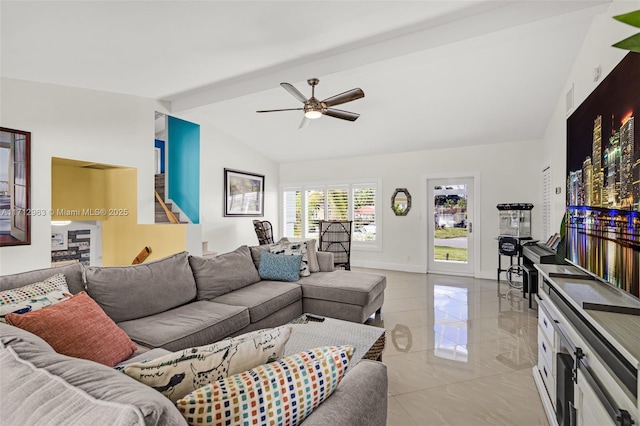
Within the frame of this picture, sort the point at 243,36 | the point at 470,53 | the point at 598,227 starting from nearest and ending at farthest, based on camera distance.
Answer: the point at 598,227
the point at 243,36
the point at 470,53

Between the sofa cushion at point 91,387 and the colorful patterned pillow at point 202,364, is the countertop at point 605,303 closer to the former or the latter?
the colorful patterned pillow at point 202,364

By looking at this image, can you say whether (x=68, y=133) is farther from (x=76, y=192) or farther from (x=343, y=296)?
(x=343, y=296)

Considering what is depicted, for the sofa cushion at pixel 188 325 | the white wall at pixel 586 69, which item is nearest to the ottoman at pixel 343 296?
the sofa cushion at pixel 188 325

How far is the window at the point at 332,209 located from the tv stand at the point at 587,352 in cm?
480

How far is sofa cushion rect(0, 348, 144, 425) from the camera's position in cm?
54

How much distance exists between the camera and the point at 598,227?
180cm

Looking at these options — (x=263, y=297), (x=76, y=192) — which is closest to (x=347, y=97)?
(x=263, y=297)

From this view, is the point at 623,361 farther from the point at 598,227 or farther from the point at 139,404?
the point at 139,404

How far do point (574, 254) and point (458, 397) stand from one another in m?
1.31

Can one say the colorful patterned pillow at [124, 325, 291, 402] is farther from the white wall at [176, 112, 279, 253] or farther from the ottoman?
the white wall at [176, 112, 279, 253]

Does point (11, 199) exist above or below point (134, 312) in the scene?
above

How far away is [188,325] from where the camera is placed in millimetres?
2158

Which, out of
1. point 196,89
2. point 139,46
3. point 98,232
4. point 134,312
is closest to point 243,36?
point 139,46

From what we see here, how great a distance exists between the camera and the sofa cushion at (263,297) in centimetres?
272
